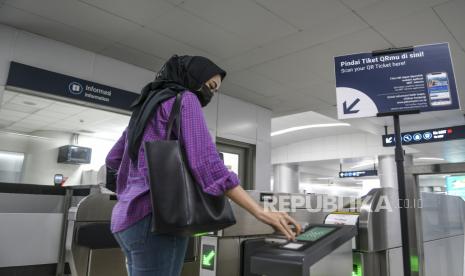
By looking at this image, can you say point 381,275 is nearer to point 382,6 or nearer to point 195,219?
point 195,219

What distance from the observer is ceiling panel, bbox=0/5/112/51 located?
3256mm

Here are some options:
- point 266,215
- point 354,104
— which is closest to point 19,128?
point 354,104

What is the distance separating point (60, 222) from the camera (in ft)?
11.8

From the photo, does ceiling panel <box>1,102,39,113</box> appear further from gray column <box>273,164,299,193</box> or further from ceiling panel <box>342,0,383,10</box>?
gray column <box>273,164,299,193</box>

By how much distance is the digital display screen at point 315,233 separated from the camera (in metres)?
0.95

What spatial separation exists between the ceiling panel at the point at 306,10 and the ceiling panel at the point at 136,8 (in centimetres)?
87

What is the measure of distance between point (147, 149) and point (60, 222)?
3206 millimetres

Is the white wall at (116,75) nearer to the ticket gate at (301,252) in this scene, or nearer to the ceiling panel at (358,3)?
the ceiling panel at (358,3)

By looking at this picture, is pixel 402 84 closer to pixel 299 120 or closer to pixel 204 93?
pixel 204 93

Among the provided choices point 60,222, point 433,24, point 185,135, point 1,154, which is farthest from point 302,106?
point 1,154

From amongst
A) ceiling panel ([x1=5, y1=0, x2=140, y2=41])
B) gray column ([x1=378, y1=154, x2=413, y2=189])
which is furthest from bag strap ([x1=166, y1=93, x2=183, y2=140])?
gray column ([x1=378, y1=154, x2=413, y2=189])

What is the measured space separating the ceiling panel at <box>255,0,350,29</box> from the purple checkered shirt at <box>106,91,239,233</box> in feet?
7.48

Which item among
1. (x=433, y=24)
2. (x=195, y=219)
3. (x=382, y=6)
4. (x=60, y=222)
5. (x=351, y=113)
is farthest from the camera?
(x=60, y=222)

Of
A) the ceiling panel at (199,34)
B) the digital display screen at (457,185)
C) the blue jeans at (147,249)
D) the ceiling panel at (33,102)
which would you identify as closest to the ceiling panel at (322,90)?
the ceiling panel at (199,34)
